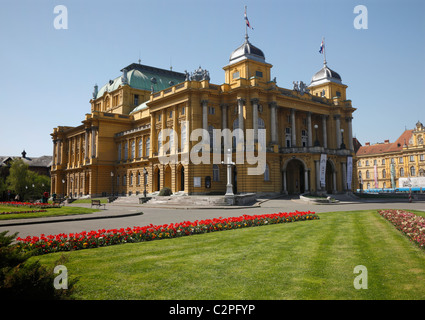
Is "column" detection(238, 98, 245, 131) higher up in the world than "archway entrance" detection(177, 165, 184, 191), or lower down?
higher up

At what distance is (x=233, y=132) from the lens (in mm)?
49375

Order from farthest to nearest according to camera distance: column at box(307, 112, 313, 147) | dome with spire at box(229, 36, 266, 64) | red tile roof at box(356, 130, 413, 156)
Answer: red tile roof at box(356, 130, 413, 156)
column at box(307, 112, 313, 147)
dome with spire at box(229, 36, 266, 64)

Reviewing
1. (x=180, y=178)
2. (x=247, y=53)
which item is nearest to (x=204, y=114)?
(x=180, y=178)

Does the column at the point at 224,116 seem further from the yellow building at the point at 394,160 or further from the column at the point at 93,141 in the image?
the yellow building at the point at 394,160

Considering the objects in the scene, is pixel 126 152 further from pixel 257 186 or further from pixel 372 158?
pixel 372 158

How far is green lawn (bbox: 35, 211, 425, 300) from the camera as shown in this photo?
630 centimetres

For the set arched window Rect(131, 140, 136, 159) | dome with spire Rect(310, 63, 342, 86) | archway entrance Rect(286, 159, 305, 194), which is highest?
dome with spire Rect(310, 63, 342, 86)

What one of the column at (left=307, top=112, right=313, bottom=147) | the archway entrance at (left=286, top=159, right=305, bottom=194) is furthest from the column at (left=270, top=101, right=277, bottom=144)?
the column at (left=307, top=112, right=313, bottom=147)

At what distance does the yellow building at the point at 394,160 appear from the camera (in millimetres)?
93375

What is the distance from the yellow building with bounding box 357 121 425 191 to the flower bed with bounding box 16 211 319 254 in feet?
252

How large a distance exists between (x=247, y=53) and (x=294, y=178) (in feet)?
69.7

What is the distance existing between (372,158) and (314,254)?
11101cm

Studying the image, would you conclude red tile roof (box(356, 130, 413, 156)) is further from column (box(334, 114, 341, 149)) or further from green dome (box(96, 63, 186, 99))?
green dome (box(96, 63, 186, 99))

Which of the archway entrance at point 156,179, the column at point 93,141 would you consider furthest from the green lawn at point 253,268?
the column at point 93,141
